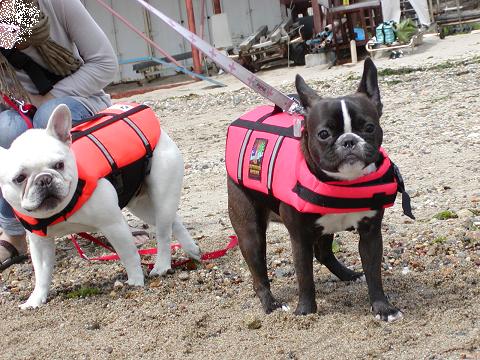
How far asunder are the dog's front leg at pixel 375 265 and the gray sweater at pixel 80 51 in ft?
7.69

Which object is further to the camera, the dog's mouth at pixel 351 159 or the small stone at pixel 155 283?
the small stone at pixel 155 283

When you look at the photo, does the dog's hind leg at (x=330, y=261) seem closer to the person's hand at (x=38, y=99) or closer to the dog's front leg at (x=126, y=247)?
the dog's front leg at (x=126, y=247)

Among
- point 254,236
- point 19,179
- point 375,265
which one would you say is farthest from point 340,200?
point 19,179

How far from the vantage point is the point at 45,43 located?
5352 mm

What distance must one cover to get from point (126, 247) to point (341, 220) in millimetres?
1586

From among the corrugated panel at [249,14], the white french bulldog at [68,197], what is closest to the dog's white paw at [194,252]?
the white french bulldog at [68,197]

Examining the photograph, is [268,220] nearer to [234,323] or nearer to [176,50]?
[234,323]

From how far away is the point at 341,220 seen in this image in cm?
397

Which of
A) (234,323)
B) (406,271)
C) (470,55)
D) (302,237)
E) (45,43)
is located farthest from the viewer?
(470,55)

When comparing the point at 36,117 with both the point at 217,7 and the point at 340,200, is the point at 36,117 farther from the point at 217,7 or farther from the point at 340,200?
the point at 217,7

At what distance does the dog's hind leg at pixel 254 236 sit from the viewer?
4.34m

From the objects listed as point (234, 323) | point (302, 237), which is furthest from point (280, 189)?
point (234, 323)

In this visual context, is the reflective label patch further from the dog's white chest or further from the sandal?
the sandal

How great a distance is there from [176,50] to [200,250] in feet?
57.9
